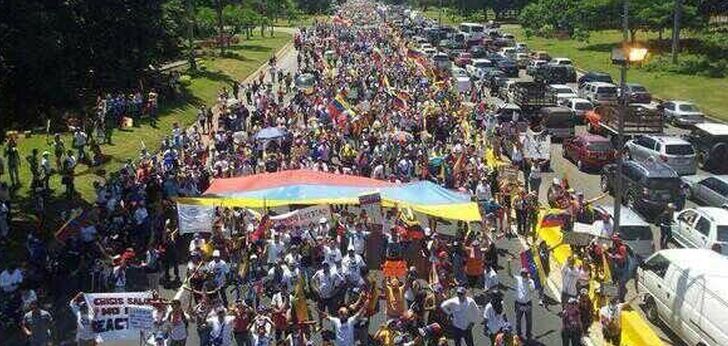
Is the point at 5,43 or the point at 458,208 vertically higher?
the point at 5,43

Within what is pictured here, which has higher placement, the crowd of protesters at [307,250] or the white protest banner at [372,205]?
the white protest banner at [372,205]

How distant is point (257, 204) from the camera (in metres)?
21.0

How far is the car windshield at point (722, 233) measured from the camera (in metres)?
20.6

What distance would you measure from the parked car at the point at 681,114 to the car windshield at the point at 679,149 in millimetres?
11579

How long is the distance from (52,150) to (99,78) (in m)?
9.67

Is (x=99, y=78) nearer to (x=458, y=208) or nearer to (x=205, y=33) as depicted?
(x=458, y=208)

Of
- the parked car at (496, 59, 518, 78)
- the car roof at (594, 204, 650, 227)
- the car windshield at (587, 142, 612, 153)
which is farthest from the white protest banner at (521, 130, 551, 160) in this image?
the parked car at (496, 59, 518, 78)

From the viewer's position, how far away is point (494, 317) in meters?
15.3

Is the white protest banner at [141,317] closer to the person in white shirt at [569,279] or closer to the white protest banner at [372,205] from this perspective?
the white protest banner at [372,205]

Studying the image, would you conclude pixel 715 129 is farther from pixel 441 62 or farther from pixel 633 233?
pixel 441 62

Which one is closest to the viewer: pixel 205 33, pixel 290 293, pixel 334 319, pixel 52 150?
pixel 334 319

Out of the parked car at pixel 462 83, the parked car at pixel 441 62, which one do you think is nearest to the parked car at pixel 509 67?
the parked car at pixel 441 62

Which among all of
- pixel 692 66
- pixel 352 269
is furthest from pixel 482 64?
pixel 352 269

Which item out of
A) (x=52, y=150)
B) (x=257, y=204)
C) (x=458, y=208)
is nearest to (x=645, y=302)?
(x=458, y=208)
